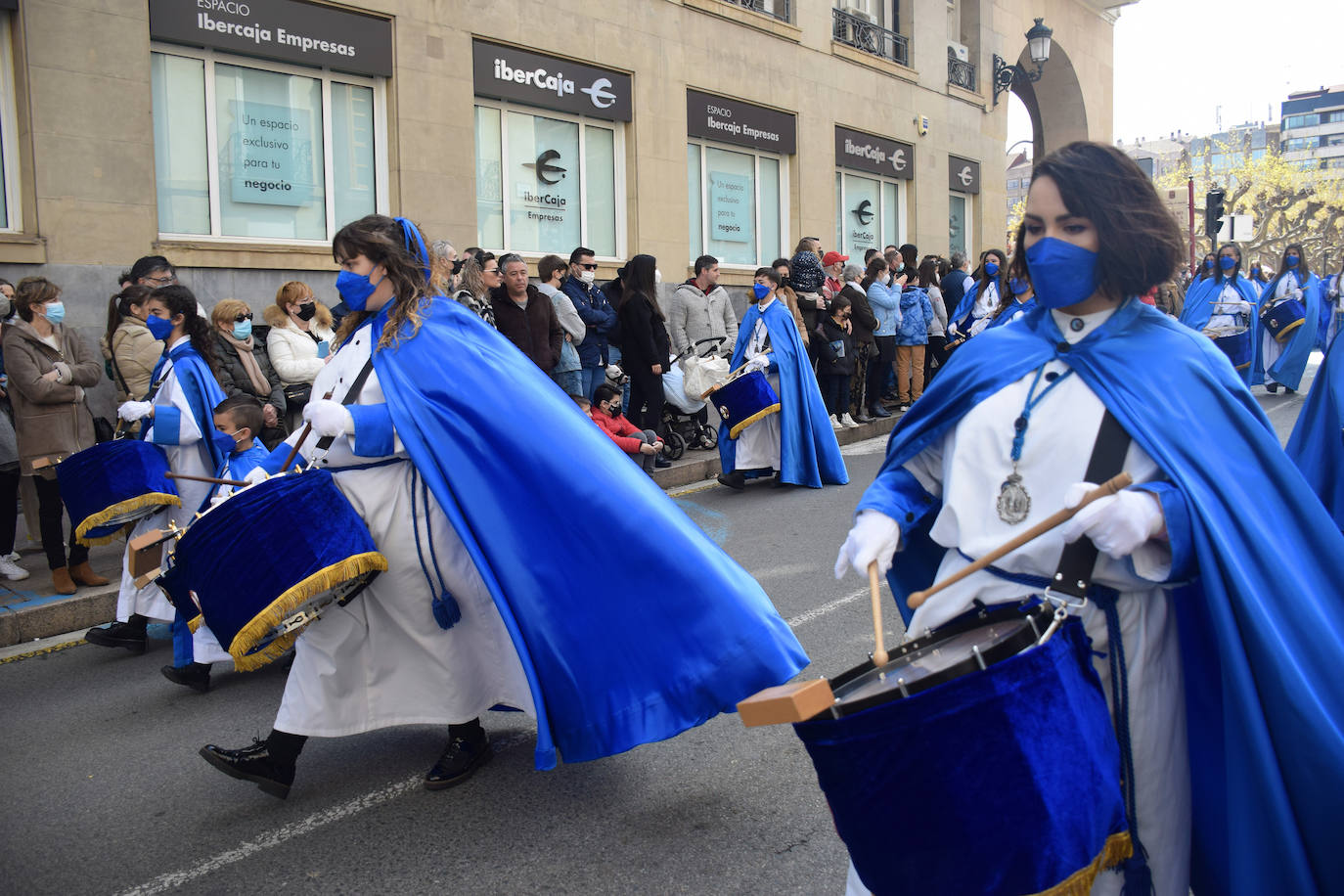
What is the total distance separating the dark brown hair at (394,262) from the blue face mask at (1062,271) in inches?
88.2

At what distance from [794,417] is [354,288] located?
652 cm

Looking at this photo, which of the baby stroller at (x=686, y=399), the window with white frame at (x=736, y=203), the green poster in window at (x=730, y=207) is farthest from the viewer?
the green poster in window at (x=730, y=207)

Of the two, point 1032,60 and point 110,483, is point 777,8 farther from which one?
point 110,483

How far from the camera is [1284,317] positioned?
1570 centimetres

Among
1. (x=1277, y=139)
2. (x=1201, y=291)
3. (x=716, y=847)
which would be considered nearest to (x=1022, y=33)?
(x=1201, y=291)

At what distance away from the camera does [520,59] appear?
14336mm

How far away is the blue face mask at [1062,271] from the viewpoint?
7.58 feet

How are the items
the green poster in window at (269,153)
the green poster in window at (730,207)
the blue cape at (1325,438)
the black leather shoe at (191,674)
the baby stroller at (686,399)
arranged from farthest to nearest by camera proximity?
the green poster in window at (730,207) → the green poster in window at (269,153) → the baby stroller at (686,399) → the black leather shoe at (191,674) → the blue cape at (1325,438)

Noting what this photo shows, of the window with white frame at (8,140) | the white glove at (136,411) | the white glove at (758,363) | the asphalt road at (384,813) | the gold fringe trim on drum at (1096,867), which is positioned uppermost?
the window with white frame at (8,140)

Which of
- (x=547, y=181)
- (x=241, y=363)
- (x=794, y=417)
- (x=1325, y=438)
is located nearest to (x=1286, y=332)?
(x=794, y=417)

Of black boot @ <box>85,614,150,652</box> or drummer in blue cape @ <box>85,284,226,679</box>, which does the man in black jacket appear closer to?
drummer in blue cape @ <box>85,284,226,679</box>

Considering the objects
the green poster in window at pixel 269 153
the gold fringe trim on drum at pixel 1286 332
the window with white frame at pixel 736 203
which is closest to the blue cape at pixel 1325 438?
the green poster in window at pixel 269 153

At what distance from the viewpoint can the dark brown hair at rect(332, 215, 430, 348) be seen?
12.8 ft

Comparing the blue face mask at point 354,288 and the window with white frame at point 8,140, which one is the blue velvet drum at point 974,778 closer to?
the blue face mask at point 354,288
